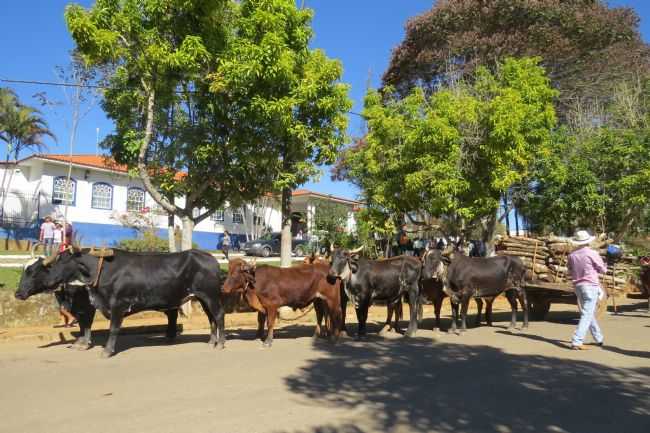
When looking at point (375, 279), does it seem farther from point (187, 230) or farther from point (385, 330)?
point (187, 230)

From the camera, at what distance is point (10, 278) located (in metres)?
12.4

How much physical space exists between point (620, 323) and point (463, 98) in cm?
707

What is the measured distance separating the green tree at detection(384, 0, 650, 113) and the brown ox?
12244mm

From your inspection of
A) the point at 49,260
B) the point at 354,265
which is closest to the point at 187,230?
the point at 49,260

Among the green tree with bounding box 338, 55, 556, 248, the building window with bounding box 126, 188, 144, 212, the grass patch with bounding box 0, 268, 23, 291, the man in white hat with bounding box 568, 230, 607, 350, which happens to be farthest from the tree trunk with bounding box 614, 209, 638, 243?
the building window with bounding box 126, 188, 144, 212

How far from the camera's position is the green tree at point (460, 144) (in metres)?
13.9

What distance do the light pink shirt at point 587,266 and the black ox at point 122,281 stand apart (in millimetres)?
6129

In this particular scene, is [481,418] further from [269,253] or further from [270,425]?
[269,253]

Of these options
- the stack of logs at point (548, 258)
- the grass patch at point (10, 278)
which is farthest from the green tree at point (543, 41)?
the grass patch at point (10, 278)

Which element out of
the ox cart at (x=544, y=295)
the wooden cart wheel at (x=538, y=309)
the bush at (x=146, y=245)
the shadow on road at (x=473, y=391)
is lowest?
the shadow on road at (x=473, y=391)

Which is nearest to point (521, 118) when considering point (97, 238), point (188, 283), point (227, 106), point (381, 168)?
point (381, 168)

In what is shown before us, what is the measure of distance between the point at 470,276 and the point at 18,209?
27.0m

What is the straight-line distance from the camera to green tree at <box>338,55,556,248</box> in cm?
1388

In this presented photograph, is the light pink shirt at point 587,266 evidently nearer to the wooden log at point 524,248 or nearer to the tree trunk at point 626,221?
the wooden log at point 524,248
